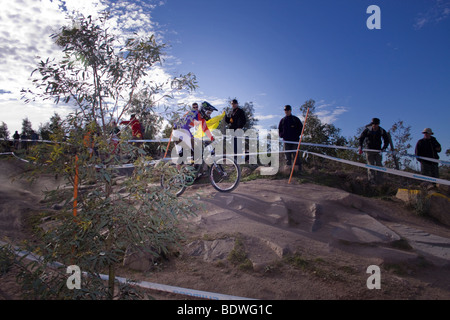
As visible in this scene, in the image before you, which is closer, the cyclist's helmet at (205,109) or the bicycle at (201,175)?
the bicycle at (201,175)

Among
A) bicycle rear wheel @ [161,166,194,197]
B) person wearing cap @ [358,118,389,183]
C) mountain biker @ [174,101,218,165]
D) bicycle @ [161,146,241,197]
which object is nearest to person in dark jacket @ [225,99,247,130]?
bicycle @ [161,146,241,197]

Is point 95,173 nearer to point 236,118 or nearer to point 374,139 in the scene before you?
point 236,118

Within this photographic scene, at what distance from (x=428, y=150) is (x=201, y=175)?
799 centimetres

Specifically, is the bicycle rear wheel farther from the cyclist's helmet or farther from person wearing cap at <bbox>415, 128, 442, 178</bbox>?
person wearing cap at <bbox>415, 128, 442, 178</bbox>

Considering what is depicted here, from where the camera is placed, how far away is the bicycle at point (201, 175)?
2.70m

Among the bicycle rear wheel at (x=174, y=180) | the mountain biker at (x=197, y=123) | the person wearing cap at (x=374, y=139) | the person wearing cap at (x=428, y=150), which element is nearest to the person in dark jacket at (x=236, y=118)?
the mountain biker at (x=197, y=123)

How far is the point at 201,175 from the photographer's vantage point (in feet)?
25.4

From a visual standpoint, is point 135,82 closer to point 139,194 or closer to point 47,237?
point 139,194

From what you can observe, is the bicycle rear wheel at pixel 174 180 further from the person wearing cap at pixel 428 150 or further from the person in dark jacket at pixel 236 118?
the person wearing cap at pixel 428 150

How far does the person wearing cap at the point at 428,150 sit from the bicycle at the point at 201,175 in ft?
21.7

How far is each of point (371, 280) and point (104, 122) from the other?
12.5ft
